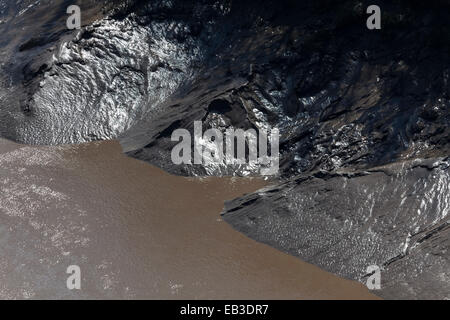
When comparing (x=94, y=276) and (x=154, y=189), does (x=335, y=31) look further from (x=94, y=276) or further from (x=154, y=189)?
(x=94, y=276)

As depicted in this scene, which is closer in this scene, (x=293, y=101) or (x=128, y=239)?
(x=128, y=239)

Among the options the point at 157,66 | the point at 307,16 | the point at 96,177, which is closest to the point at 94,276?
the point at 96,177

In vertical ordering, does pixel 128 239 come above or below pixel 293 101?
below

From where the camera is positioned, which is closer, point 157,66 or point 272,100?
point 272,100

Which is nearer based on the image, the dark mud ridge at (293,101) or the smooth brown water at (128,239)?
the smooth brown water at (128,239)

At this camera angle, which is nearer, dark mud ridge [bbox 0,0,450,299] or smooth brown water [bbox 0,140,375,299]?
smooth brown water [bbox 0,140,375,299]
